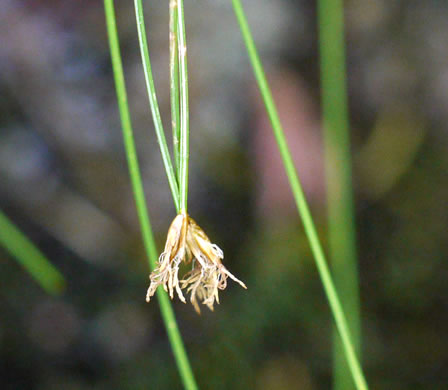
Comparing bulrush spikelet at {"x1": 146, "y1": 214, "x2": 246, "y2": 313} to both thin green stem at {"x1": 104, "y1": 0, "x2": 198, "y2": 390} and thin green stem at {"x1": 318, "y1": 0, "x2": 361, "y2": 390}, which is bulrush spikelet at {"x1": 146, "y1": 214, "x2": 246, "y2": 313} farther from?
thin green stem at {"x1": 318, "y1": 0, "x2": 361, "y2": 390}

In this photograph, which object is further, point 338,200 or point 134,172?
point 338,200

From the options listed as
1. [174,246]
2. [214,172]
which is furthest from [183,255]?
[214,172]

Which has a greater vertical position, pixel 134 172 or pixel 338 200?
pixel 134 172

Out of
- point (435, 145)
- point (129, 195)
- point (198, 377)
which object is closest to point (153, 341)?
point (198, 377)

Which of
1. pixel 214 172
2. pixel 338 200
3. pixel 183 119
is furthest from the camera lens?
pixel 214 172

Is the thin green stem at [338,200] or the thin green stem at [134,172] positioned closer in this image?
the thin green stem at [134,172]

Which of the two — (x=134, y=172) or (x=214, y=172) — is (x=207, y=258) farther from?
(x=214, y=172)

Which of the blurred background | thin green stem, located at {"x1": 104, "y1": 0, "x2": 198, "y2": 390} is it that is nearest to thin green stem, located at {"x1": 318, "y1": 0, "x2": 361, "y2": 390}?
the blurred background

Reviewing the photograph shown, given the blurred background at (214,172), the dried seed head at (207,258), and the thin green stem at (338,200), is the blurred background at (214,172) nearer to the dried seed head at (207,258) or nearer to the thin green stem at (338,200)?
the thin green stem at (338,200)

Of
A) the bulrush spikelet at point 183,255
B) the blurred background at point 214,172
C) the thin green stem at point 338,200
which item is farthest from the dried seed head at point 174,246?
the blurred background at point 214,172

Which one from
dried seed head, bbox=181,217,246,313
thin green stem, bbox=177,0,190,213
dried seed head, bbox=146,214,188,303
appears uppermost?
thin green stem, bbox=177,0,190,213
